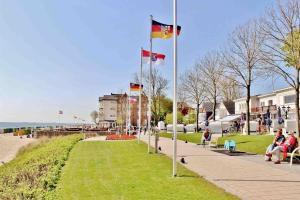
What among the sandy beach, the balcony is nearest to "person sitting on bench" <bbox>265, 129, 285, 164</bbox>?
the sandy beach

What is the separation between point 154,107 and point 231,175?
63800mm

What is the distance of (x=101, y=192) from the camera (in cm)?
1017

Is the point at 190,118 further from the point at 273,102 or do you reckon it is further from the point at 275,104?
the point at 275,104

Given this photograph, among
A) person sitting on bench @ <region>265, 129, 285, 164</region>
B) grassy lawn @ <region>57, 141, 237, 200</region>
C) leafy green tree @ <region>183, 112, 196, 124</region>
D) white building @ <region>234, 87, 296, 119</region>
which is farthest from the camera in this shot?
leafy green tree @ <region>183, 112, 196, 124</region>

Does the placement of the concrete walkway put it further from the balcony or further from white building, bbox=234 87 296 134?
the balcony

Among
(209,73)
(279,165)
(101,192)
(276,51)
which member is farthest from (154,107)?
(101,192)

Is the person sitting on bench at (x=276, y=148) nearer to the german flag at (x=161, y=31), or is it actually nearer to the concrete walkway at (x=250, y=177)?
the concrete walkway at (x=250, y=177)

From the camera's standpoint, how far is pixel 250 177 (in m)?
12.2

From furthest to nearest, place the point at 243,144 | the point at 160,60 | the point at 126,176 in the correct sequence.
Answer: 1. the point at 243,144
2. the point at 160,60
3. the point at 126,176

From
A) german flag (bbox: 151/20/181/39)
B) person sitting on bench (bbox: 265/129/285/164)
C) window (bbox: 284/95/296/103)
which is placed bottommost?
person sitting on bench (bbox: 265/129/285/164)

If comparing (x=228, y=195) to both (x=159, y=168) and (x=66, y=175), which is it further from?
(x=66, y=175)

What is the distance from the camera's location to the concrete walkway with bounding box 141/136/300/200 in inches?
380

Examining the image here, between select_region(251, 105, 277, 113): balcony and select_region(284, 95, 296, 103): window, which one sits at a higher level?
select_region(284, 95, 296, 103): window

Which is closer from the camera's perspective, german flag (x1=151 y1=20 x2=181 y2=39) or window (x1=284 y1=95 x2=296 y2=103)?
german flag (x1=151 y1=20 x2=181 y2=39)
